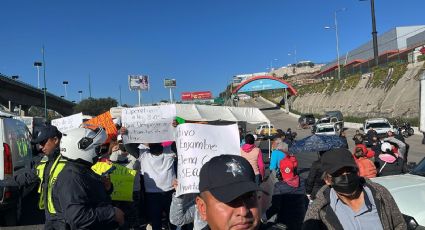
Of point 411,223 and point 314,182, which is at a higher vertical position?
point 314,182

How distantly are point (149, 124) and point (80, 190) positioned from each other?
479 cm

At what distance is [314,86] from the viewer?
81375mm

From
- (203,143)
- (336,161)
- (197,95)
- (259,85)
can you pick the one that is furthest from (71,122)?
(197,95)

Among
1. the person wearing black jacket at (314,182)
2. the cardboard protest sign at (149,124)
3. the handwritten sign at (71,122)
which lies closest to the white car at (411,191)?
the person wearing black jacket at (314,182)

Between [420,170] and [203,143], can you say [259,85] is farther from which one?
[203,143]

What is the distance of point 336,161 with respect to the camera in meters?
3.52

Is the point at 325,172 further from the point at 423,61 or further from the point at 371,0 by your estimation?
the point at 371,0

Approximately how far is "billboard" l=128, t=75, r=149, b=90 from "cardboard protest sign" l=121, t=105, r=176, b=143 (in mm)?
46213

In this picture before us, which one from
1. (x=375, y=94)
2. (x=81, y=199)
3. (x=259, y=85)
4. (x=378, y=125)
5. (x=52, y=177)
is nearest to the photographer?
(x=81, y=199)

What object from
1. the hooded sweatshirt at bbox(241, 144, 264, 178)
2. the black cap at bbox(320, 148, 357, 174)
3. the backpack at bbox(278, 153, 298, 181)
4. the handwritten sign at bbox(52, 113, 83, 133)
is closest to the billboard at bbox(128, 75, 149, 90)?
the handwritten sign at bbox(52, 113, 83, 133)

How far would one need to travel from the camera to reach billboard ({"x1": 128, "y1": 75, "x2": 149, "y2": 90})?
55219 millimetres

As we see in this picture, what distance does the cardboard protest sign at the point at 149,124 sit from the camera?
7.79 metres

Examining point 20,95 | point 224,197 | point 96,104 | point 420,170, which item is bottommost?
point 420,170

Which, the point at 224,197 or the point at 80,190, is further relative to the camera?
the point at 80,190
